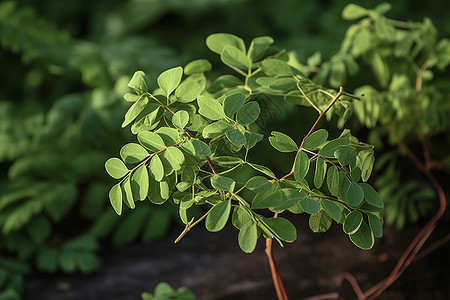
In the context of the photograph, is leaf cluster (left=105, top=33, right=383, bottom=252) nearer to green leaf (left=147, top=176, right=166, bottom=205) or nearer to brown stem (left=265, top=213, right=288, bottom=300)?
green leaf (left=147, top=176, right=166, bottom=205)

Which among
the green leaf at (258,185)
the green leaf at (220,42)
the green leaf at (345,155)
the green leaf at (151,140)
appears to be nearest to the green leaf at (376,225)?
the green leaf at (345,155)

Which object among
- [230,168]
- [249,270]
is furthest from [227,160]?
[249,270]

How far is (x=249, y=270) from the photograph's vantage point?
7.93 feet

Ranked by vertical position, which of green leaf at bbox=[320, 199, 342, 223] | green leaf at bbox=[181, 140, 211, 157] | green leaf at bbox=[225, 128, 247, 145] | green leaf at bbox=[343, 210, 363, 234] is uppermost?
green leaf at bbox=[225, 128, 247, 145]

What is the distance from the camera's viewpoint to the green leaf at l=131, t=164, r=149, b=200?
3.58 feet

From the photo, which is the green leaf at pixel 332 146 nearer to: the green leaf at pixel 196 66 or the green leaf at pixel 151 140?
the green leaf at pixel 151 140

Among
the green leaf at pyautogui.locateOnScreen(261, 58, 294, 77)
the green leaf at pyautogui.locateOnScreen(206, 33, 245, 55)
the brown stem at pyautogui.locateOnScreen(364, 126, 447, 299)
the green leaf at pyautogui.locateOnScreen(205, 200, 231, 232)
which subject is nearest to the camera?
the green leaf at pyautogui.locateOnScreen(205, 200, 231, 232)

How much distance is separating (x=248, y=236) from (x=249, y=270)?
1.42 metres

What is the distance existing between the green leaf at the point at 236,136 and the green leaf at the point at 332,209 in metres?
0.19

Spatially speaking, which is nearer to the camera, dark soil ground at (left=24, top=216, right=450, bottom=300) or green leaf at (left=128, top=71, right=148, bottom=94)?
green leaf at (left=128, top=71, right=148, bottom=94)

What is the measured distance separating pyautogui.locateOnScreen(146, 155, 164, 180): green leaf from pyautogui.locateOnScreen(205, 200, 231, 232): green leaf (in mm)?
128

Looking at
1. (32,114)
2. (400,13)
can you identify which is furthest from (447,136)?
(32,114)

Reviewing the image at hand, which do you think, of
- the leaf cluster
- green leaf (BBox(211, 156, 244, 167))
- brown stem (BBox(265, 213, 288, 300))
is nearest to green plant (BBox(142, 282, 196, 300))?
brown stem (BBox(265, 213, 288, 300))

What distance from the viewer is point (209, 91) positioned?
1.44 m
